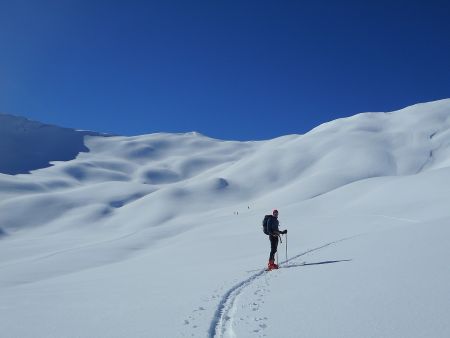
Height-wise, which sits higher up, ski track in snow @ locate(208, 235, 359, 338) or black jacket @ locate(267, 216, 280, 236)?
black jacket @ locate(267, 216, 280, 236)

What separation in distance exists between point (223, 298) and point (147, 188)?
112404 mm

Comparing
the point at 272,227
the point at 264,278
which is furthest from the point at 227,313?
the point at 272,227

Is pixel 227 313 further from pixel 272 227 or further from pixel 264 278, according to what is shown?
pixel 272 227

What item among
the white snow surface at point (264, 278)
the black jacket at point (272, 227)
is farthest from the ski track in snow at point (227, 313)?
the black jacket at point (272, 227)

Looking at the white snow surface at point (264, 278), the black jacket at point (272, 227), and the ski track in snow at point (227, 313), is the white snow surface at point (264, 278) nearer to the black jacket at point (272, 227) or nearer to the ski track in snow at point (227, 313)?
the ski track in snow at point (227, 313)

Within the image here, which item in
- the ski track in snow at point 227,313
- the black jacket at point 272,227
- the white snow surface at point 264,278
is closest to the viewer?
the ski track in snow at point 227,313

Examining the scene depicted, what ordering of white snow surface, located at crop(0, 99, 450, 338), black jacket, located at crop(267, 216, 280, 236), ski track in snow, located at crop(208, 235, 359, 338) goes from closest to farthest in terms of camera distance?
ski track in snow, located at crop(208, 235, 359, 338) → white snow surface, located at crop(0, 99, 450, 338) → black jacket, located at crop(267, 216, 280, 236)

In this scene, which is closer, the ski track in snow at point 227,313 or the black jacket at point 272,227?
the ski track in snow at point 227,313

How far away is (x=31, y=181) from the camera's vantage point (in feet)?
439

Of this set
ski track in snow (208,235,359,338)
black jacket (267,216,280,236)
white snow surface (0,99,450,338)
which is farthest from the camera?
black jacket (267,216,280,236)

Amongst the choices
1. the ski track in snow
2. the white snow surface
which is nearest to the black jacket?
the white snow surface

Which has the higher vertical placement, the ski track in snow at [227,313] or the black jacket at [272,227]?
the black jacket at [272,227]

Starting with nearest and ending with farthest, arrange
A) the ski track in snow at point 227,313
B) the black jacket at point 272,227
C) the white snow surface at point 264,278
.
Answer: the ski track in snow at point 227,313, the white snow surface at point 264,278, the black jacket at point 272,227

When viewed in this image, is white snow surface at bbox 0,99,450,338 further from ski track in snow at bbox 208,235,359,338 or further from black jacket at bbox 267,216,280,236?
black jacket at bbox 267,216,280,236
